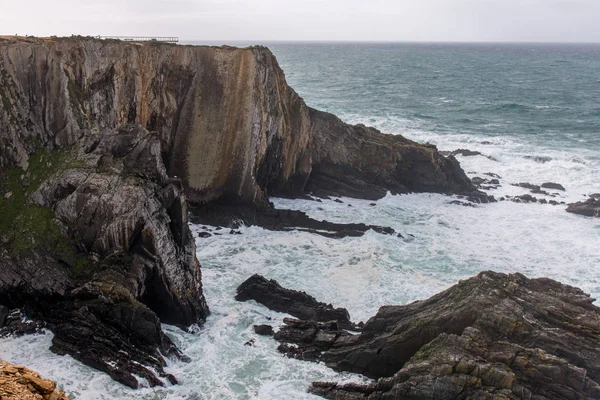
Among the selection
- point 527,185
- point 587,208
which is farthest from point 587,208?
point 527,185

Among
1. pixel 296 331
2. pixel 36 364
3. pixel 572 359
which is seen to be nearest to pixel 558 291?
pixel 572 359

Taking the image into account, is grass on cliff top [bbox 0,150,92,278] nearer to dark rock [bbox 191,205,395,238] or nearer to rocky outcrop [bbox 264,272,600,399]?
rocky outcrop [bbox 264,272,600,399]

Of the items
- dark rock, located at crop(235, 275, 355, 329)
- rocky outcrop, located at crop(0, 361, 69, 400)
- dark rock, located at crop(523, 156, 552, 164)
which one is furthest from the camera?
dark rock, located at crop(523, 156, 552, 164)

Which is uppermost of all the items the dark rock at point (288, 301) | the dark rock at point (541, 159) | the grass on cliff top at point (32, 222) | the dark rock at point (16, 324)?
the grass on cliff top at point (32, 222)

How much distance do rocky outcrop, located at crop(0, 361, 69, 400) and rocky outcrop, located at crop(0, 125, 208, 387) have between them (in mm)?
9741

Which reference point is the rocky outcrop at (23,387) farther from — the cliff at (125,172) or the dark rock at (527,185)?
the dark rock at (527,185)

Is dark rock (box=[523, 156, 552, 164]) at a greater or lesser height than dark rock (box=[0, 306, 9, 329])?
greater

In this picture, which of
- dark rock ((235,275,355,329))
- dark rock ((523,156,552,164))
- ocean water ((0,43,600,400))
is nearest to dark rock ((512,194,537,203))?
ocean water ((0,43,600,400))

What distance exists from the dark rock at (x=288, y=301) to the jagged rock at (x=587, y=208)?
80.6ft

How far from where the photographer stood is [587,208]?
41344mm

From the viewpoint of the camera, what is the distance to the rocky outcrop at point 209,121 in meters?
27.3

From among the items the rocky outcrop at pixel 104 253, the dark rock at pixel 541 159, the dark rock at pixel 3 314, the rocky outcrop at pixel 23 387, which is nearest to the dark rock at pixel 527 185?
the dark rock at pixel 541 159

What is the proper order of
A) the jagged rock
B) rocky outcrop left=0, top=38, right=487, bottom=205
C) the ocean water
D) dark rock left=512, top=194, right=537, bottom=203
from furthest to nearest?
1. dark rock left=512, top=194, right=537, bottom=203
2. the jagged rock
3. rocky outcrop left=0, top=38, right=487, bottom=205
4. the ocean water

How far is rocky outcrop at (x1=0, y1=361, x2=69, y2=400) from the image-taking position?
9.06 metres
